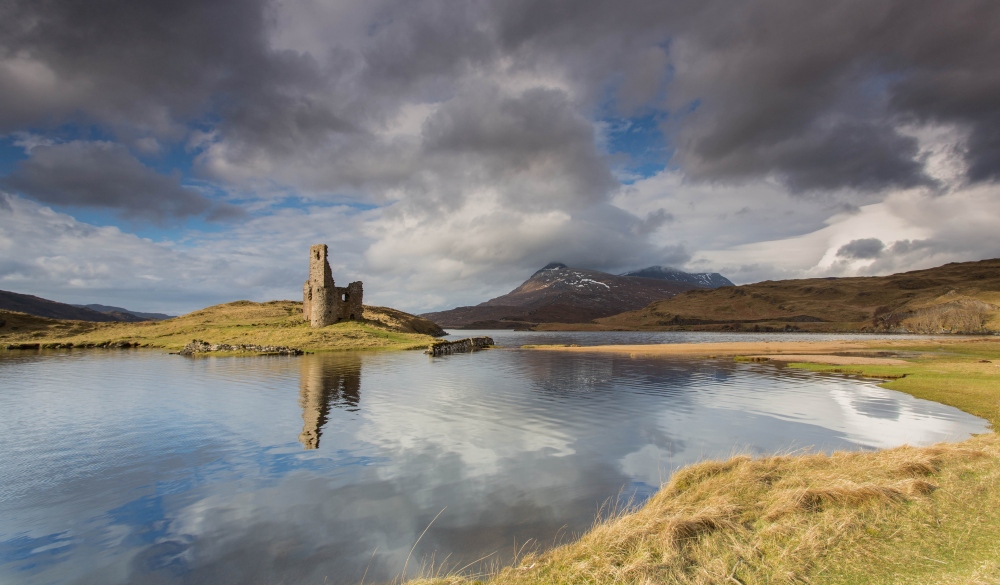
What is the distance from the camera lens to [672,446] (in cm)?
1698

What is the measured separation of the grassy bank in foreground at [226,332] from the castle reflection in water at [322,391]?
65.7ft

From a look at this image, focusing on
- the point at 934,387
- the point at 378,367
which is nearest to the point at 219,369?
the point at 378,367

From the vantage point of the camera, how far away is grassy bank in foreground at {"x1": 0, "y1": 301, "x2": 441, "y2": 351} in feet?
208

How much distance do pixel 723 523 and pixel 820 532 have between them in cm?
154

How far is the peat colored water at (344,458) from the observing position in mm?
9281

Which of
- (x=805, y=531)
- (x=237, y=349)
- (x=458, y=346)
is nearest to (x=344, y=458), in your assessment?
(x=805, y=531)

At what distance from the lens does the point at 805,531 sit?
8.02 m

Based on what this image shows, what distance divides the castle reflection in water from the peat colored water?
0.22 meters

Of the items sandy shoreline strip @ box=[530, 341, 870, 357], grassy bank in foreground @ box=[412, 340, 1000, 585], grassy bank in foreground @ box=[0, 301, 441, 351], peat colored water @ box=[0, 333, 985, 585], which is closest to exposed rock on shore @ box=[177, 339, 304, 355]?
grassy bank in foreground @ box=[0, 301, 441, 351]

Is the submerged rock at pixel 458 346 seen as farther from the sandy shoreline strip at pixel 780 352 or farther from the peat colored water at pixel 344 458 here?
the peat colored water at pixel 344 458

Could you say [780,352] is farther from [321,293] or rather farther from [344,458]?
[321,293]

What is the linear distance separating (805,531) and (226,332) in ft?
243

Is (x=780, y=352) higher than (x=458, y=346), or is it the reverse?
(x=458, y=346)

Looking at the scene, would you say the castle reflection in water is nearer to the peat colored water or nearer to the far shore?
the peat colored water
